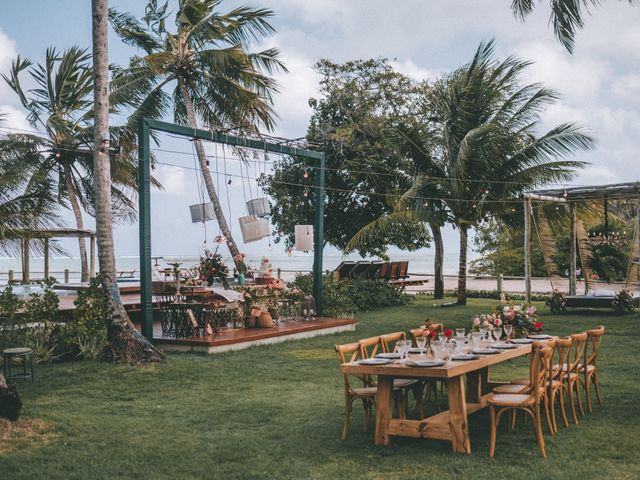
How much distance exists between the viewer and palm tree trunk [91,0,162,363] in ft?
35.1

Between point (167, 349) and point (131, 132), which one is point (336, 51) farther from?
point (167, 349)

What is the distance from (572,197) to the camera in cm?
1858

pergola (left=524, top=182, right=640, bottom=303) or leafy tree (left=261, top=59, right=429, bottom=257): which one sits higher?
leafy tree (left=261, top=59, right=429, bottom=257)


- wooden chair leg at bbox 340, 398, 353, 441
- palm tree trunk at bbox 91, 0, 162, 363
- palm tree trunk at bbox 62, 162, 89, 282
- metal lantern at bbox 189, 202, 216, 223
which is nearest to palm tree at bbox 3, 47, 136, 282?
palm tree trunk at bbox 62, 162, 89, 282

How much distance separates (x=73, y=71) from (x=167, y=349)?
13.7 metres

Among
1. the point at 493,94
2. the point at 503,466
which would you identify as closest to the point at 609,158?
the point at 493,94

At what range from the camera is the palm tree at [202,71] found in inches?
711

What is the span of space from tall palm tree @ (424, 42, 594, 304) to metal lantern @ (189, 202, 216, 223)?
6265 millimetres

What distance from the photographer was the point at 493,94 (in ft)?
63.8

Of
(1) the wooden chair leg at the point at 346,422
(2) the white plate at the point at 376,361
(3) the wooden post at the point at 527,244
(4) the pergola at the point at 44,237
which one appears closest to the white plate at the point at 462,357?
(2) the white plate at the point at 376,361

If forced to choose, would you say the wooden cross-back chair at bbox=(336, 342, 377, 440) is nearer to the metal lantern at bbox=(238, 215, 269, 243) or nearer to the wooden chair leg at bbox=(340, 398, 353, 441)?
the wooden chair leg at bbox=(340, 398, 353, 441)

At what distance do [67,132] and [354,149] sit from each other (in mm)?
8837

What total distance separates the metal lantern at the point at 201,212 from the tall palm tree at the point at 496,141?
20.6ft

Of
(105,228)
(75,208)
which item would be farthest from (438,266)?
(105,228)
